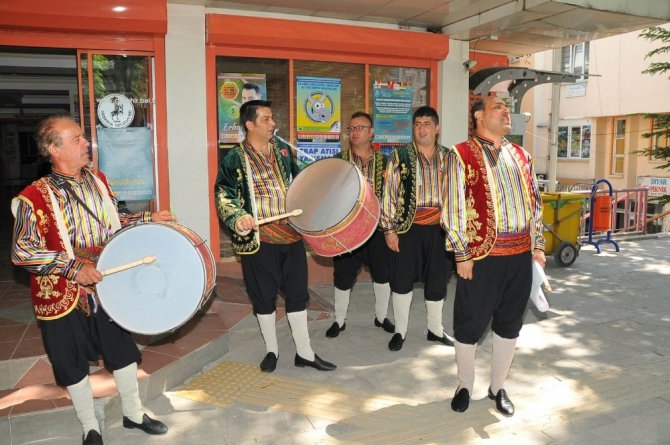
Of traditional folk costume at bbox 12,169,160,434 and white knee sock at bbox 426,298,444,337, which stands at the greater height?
traditional folk costume at bbox 12,169,160,434

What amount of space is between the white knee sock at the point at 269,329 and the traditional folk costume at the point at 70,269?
3.68 feet

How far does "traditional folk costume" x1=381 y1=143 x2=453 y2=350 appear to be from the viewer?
435cm

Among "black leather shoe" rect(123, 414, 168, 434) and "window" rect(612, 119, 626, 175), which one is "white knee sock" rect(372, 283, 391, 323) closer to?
"black leather shoe" rect(123, 414, 168, 434)

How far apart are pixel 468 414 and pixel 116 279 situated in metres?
2.23

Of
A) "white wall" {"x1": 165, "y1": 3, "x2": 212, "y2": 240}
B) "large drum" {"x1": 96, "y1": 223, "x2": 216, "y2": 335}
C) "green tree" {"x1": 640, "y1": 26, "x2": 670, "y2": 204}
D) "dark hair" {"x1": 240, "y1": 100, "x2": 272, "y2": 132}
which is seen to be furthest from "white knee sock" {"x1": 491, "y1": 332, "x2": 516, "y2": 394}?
"green tree" {"x1": 640, "y1": 26, "x2": 670, "y2": 204}

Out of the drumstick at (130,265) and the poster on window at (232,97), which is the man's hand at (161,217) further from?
the poster on window at (232,97)

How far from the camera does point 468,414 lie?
3.43m

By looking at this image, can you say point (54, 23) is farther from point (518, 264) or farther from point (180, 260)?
point (518, 264)

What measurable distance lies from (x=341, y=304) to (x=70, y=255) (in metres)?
2.62

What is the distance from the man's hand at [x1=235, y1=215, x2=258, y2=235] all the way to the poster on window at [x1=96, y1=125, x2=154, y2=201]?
285 centimetres

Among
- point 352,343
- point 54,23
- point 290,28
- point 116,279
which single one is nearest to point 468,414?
point 352,343

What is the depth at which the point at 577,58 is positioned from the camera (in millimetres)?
19984

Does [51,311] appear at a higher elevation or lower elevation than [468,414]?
higher

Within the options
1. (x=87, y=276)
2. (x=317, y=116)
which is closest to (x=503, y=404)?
(x=87, y=276)
